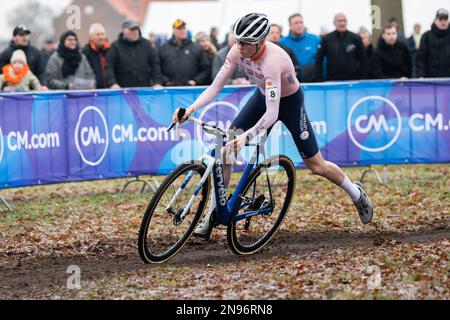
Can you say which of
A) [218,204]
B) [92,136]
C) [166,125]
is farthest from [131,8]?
[218,204]

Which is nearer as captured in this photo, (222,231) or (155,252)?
(155,252)

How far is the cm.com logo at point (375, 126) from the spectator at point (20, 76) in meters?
4.87

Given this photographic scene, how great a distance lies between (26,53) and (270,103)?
833cm

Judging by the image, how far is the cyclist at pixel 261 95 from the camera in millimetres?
9380

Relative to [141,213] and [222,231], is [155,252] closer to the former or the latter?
[222,231]

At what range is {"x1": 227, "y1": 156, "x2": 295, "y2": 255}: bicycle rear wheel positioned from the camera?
388 inches

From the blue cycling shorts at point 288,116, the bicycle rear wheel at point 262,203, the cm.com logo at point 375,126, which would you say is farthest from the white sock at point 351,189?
the cm.com logo at point 375,126

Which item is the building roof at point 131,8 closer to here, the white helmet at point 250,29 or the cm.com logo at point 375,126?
the cm.com logo at point 375,126

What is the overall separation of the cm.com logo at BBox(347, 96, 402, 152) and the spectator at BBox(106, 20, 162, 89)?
3.34m

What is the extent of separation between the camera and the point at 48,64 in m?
16.3

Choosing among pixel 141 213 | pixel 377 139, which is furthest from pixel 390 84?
pixel 141 213

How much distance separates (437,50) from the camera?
57.5ft

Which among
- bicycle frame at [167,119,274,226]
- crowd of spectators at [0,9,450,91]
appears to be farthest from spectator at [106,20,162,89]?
bicycle frame at [167,119,274,226]

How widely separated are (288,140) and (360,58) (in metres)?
2.84
